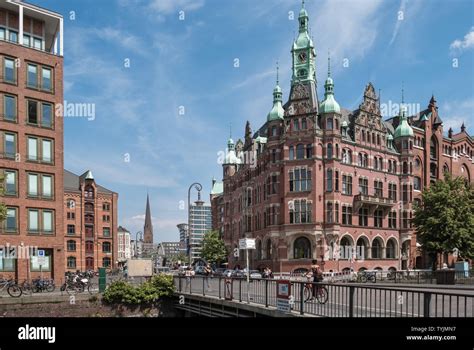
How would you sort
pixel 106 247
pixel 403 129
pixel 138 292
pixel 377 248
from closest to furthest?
pixel 138 292
pixel 377 248
pixel 403 129
pixel 106 247

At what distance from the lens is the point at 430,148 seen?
73.1 metres

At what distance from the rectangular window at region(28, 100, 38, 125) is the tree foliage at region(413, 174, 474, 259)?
38058 millimetres

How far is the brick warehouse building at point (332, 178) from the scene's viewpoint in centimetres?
5581

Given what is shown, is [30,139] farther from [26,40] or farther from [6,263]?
[6,263]

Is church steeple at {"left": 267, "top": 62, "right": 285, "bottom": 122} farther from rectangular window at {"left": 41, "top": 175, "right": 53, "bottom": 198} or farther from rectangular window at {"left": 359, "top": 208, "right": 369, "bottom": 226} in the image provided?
rectangular window at {"left": 41, "top": 175, "right": 53, "bottom": 198}

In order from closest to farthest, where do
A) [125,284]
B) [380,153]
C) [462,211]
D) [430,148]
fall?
[125,284] → [462,211] → [380,153] → [430,148]

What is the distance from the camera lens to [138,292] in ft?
96.1

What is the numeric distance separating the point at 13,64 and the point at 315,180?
108 ft

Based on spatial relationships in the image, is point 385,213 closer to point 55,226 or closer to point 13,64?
point 55,226

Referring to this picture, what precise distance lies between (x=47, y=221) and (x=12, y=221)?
9.61 ft

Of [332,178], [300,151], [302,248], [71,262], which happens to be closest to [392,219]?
[332,178]

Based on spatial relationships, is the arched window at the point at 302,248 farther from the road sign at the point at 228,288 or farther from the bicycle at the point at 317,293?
the bicycle at the point at 317,293

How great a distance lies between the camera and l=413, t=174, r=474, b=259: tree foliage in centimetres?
4762
